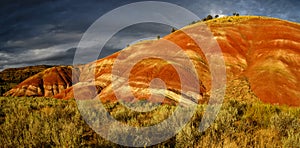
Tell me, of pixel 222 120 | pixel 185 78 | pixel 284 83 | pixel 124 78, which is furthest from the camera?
pixel 124 78

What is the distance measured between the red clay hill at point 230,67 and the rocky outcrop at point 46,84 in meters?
31.4

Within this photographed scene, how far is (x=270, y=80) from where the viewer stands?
37531mm

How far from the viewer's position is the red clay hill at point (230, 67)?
120ft

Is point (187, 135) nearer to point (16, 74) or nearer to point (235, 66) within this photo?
point (235, 66)

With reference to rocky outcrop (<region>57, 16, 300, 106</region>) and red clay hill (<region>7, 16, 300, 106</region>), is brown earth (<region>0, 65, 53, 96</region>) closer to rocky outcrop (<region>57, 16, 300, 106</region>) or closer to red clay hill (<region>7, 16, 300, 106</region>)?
rocky outcrop (<region>57, 16, 300, 106</region>)

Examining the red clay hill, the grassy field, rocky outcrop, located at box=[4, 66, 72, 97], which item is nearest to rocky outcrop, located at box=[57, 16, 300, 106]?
the red clay hill

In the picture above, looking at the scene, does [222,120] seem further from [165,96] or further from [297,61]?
[297,61]

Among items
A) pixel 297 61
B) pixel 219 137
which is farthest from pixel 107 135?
pixel 297 61

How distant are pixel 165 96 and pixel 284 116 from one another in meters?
24.4

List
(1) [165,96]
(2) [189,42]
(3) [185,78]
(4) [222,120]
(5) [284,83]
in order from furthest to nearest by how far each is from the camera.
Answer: (2) [189,42]
(3) [185,78]
(5) [284,83]
(1) [165,96]
(4) [222,120]

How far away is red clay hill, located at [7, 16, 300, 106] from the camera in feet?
120

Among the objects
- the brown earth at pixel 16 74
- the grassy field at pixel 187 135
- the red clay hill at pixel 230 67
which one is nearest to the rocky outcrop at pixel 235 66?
the red clay hill at pixel 230 67

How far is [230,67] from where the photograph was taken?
45.4 m

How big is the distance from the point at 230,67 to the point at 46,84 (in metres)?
66.0
